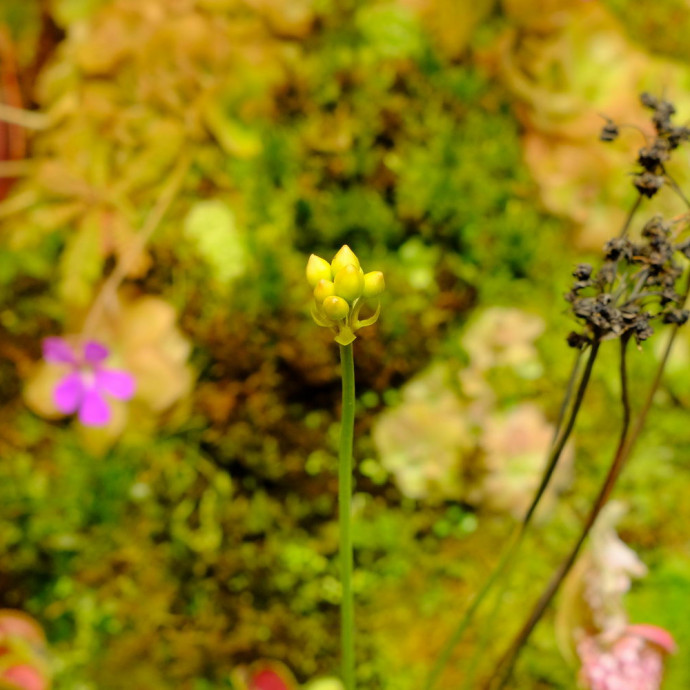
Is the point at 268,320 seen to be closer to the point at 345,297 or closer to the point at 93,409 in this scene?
the point at 93,409

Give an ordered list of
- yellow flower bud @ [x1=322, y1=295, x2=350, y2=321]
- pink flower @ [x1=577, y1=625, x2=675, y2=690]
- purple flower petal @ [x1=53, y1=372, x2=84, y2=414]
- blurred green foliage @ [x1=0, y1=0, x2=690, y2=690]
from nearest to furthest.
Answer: yellow flower bud @ [x1=322, y1=295, x2=350, y2=321] → pink flower @ [x1=577, y1=625, x2=675, y2=690] → blurred green foliage @ [x1=0, y1=0, x2=690, y2=690] → purple flower petal @ [x1=53, y1=372, x2=84, y2=414]

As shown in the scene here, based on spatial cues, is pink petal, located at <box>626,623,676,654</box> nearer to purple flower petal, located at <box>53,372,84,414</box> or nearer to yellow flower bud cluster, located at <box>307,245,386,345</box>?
yellow flower bud cluster, located at <box>307,245,386,345</box>

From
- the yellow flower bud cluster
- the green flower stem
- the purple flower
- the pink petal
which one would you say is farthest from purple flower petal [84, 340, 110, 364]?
the pink petal

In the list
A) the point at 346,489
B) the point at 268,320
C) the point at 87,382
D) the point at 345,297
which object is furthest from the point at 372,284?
the point at 87,382

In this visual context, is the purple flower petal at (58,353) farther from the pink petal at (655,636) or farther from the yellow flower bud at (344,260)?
the pink petal at (655,636)

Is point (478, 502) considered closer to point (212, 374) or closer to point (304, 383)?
point (304, 383)

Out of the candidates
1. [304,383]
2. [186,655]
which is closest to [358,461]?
[304,383]
